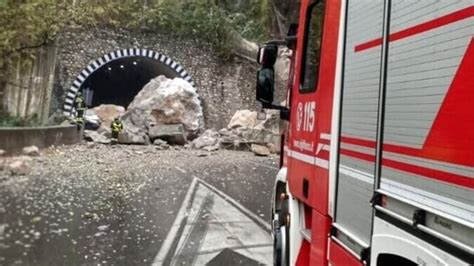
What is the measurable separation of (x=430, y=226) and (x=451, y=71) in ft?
1.63

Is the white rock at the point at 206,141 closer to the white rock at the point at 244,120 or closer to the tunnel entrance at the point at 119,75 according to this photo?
the white rock at the point at 244,120

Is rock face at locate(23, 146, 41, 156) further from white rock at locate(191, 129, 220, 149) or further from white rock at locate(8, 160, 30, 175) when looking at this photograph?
white rock at locate(191, 129, 220, 149)

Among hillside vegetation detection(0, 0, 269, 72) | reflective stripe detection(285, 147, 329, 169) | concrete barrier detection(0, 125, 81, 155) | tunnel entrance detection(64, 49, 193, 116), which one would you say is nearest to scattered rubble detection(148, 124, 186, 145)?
concrete barrier detection(0, 125, 81, 155)

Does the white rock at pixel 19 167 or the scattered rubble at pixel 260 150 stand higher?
the scattered rubble at pixel 260 150

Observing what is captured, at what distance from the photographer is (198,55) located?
94.9ft

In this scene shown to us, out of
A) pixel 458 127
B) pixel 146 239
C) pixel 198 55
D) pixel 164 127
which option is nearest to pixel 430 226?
pixel 458 127

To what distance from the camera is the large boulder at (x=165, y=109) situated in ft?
74.2

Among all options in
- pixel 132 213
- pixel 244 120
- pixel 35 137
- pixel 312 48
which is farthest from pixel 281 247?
pixel 244 120

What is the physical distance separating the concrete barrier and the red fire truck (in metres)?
11.3

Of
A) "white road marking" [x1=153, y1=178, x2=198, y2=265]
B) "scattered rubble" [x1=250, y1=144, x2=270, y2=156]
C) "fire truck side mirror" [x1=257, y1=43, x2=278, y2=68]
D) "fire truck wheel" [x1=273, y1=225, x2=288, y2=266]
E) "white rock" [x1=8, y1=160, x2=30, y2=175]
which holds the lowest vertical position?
"white road marking" [x1=153, y1=178, x2=198, y2=265]

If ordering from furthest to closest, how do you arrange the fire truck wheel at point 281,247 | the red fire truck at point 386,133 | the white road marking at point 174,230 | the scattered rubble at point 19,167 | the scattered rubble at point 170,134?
1. the scattered rubble at point 170,134
2. the scattered rubble at point 19,167
3. the white road marking at point 174,230
4. the fire truck wheel at point 281,247
5. the red fire truck at point 386,133

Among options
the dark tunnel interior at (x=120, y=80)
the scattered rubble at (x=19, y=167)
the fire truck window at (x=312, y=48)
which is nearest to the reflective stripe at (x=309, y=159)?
the fire truck window at (x=312, y=48)

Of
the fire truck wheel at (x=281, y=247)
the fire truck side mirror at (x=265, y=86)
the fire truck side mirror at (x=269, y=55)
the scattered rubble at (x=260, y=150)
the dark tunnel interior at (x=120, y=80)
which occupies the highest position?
the dark tunnel interior at (x=120, y=80)

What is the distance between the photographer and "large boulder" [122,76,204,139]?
22609mm
